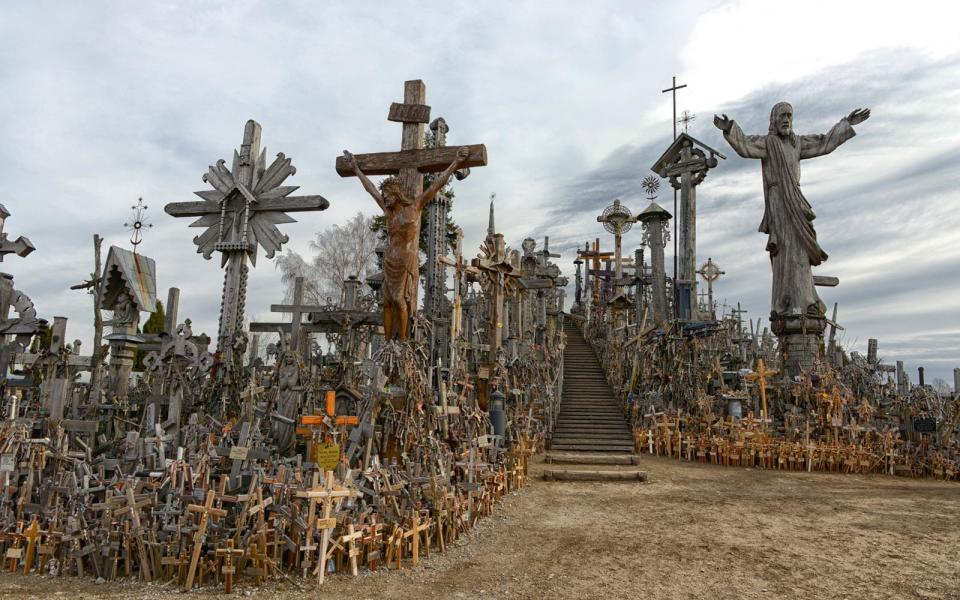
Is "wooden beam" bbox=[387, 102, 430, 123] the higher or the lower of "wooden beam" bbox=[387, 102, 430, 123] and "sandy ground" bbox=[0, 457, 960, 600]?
the higher

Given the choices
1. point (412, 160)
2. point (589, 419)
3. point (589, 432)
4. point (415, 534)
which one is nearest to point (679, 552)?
point (415, 534)

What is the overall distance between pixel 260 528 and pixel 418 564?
1.77 m

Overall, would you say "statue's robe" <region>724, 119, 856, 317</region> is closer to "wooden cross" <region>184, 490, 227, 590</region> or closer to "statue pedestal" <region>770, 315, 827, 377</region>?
"statue pedestal" <region>770, 315, 827, 377</region>

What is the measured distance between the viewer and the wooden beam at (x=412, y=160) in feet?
28.5

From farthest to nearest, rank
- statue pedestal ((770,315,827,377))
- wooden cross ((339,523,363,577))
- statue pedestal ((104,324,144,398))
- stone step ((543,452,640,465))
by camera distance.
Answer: statue pedestal ((770,315,827,377))
stone step ((543,452,640,465))
statue pedestal ((104,324,144,398))
wooden cross ((339,523,363,577))

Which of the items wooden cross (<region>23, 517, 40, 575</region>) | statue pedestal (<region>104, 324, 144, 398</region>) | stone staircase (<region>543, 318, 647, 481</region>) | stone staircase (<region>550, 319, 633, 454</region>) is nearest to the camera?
wooden cross (<region>23, 517, 40, 575</region>)

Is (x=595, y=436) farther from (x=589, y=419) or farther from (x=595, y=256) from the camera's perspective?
(x=595, y=256)

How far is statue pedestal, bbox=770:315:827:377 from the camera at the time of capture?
59.4 ft

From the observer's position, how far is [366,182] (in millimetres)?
8969

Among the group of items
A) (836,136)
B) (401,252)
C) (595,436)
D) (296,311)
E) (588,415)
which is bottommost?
(595,436)

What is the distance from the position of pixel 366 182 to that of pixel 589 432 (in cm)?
1066

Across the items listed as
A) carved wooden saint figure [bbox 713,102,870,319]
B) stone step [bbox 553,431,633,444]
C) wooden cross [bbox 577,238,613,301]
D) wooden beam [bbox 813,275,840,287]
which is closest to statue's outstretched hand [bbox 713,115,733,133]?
carved wooden saint figure [bbox 713,102,870,319]

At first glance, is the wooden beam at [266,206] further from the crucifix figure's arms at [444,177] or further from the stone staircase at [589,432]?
the stone staircase at [589,432]

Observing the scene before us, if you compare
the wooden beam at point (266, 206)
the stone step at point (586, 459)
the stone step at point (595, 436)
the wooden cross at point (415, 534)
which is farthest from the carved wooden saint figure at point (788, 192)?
the wooden cross at point (415, 534)
